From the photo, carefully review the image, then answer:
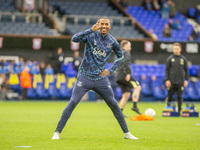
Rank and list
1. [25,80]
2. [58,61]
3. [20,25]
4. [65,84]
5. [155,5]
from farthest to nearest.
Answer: [155,5]
[20,25]
[58,61]
[65,84]
[25,80]

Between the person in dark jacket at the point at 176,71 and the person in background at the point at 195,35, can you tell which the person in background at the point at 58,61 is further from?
the person in dark jacket at the point at 176,71

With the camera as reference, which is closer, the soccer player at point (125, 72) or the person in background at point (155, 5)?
the soccer player at point (125, 72)

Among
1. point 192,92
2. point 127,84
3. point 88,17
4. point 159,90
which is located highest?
Result: point 127,84

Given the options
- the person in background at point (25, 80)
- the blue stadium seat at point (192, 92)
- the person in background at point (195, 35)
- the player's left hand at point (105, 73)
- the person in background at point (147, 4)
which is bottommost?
the blue stadium seat at point (192, 92)

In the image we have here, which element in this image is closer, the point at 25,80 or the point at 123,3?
the point at 25,80

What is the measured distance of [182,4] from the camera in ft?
134

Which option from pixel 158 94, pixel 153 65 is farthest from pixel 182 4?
pixel 158 94

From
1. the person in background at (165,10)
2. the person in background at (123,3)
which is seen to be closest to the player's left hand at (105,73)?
the person in background at (123,3)

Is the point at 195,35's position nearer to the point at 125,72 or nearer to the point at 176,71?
the point at 176,71

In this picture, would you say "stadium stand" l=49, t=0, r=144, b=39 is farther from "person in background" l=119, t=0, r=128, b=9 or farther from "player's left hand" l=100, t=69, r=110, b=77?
"player's left hand" l=100, t=69, r=110, b=77

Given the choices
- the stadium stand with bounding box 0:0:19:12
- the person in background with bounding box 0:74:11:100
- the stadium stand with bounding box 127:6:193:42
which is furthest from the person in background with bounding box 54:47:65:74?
the stadium stand with bounding box 127:6:193:42

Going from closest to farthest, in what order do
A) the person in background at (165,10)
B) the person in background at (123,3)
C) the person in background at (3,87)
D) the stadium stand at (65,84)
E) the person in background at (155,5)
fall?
the person in background at (3,87) < the stadium stand at (65,84) < the person in background at (123,3) < the person in background at (165,10) < the person in background at (155,5)

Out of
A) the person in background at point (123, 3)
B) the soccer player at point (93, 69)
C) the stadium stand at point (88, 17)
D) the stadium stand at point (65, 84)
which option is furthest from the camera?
the person in background at point (123, 3)

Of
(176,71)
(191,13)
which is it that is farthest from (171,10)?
(176,71)
